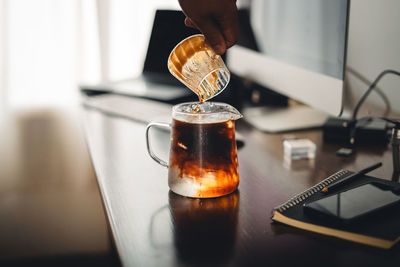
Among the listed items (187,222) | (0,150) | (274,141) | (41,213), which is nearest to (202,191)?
(187,222)

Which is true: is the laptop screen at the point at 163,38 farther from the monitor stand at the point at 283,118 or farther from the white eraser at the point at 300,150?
the white eraser at the point at 300,150

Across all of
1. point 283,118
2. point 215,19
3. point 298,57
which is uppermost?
point 215,19

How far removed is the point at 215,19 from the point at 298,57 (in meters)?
0.42

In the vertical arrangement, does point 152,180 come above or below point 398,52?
below

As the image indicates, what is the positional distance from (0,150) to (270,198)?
1.60 m

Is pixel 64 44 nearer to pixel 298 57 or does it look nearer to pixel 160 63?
pixel 160 63

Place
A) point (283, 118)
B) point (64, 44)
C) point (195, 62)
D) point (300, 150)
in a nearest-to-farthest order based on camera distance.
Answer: point (195, 62) → point (300, 150) → point (283, 118) → point (64, 44)

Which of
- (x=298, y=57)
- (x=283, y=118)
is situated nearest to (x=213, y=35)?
(x=298, y=57)

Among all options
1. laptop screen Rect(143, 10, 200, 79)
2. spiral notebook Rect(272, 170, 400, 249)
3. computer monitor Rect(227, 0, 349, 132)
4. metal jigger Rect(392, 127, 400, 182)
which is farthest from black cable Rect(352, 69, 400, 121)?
laptop screen Rect(143, 10, 200, 79)

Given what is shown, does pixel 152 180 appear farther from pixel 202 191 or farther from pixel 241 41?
pixel 241 41

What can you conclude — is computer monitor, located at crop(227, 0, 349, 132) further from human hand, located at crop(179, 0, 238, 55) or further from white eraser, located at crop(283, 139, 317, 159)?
human hand, located at crop(179, 0, 238, 55)

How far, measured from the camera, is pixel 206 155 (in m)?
0.60

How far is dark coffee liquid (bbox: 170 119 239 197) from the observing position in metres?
0.60

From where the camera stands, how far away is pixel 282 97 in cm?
125
